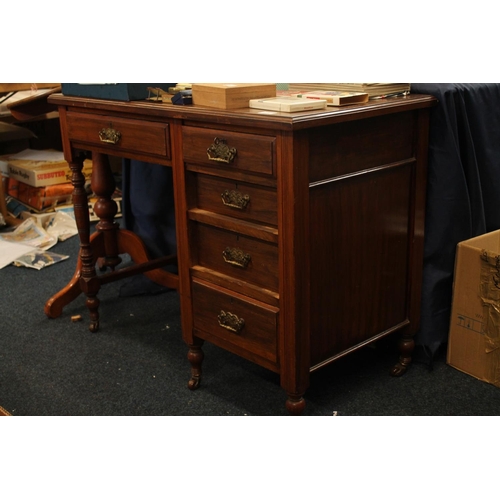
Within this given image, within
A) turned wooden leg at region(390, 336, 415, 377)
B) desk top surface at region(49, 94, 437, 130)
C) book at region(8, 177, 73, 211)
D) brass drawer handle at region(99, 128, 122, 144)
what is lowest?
turned wooden leg at region(390, 336, 415, 377)

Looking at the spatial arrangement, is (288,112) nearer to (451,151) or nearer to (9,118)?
(451,151)

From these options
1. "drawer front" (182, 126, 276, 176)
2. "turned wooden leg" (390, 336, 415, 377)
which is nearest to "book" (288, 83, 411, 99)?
"drawer front" (182, 126, 276, 176)

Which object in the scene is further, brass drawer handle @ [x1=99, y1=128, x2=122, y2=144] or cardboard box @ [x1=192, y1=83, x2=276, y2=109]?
brass drawer handle @ [x1=99, y1=128, x2=122, y2=144]

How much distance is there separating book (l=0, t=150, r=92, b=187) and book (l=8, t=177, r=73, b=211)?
1.1 inches

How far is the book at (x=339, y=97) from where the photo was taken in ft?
5.30

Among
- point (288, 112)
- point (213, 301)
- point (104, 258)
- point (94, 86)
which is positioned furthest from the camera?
point (104, 258)

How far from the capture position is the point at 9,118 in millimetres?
3715

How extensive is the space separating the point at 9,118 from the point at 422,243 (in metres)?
2.60

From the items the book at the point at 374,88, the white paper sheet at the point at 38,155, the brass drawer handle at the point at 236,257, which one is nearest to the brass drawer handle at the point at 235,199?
the brass drawer handle at the point at 236,257

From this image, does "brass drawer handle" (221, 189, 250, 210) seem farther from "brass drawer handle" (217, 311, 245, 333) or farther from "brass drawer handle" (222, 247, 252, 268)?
"brass drawer handle" (217, 311, 245, 333)

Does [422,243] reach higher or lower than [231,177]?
lower

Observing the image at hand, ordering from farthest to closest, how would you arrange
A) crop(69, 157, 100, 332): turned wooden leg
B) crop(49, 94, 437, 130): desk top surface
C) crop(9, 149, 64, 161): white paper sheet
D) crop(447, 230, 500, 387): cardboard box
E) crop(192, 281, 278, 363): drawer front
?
crop(9, 149, 64, 161): white paper sheet, crop(69, 157, 100, 332): turned wooden leg, crop(447, 230, 500, 387): cardboard box, crop(192, 281, 278, 363): drawer front, crop(49, 94, 437, 130): desk top surface

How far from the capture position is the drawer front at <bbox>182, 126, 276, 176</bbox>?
5.03 ft

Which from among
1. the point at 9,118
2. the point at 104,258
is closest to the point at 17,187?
the point at 9,118
